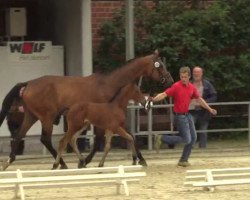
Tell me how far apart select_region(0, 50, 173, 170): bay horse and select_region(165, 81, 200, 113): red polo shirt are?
463 mm

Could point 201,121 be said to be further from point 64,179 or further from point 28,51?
point 64,179

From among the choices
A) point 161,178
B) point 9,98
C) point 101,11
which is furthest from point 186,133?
point 101,11

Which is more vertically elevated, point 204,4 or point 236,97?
point 204,4

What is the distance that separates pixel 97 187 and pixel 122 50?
7.95 metres

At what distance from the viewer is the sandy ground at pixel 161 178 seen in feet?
41.1

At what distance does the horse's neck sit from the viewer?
16016mm

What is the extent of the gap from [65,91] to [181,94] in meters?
2.05

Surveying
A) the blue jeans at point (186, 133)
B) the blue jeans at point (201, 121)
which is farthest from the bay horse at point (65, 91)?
the blue jeans at point (201, 121)

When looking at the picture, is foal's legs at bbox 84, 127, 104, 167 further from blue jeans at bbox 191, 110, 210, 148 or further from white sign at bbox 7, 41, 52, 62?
white sign at bbox 7, 41, 52, 62

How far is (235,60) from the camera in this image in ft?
68.7

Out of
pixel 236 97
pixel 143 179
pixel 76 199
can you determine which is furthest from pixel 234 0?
pixel 76 199

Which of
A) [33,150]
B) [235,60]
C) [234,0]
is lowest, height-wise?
[33,150]

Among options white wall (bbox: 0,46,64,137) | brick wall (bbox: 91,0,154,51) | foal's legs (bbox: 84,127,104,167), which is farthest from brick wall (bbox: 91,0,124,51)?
foal's legs (bbox: 84,127,104,167)

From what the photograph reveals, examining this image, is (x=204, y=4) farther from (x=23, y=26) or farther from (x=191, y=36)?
(x=23, y=26)
